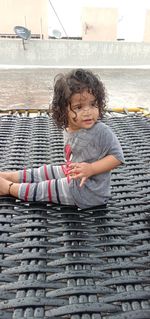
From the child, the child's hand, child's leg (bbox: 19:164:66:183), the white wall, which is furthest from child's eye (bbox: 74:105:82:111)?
the white wall

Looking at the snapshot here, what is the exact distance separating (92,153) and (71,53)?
6.22 metres

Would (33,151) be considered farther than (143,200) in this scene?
Yes

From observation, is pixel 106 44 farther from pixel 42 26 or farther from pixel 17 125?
pixel 17 125

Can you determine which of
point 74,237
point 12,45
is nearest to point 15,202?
point 74,237

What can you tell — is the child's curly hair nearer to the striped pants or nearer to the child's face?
the child's face

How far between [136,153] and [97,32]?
711cm

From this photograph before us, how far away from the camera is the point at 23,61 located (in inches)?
267

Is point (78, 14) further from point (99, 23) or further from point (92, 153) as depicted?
point (92, 153)

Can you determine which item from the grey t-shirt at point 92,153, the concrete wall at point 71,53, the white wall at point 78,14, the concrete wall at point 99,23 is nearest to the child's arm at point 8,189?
the grey t-shirt at point 92,153

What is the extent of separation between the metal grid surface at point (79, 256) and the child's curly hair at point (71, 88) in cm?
29

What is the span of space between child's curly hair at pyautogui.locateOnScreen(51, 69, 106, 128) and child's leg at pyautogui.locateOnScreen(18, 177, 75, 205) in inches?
7.8

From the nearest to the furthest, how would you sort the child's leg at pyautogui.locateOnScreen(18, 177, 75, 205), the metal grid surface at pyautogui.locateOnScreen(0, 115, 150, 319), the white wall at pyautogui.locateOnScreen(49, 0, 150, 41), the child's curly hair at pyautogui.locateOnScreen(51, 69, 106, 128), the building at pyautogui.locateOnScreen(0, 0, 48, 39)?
the metal grid surface at pyautogui.locateOnScreen(0, 115, 150, 319)
the child's curly hair at pyautogui.locateOnScreen(51, 69, 106, 128)
the child's leg at pyautogui.locateOnScreen(18, 177, 75, 205)
the building at pyautogui.locateOnScreen(0, 0, 48, 39)
the white wall at pyautogui.locateOnScreen(49, 0, 150, 41)

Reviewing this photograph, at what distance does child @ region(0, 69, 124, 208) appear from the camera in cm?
100

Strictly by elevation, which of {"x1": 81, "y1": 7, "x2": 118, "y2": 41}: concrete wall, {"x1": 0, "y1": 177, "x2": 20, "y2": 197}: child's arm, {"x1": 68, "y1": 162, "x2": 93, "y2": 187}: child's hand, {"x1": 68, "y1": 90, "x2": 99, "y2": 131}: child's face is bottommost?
{"x1": 0, "y1": 177, "x2": 20, "y2": 197}: child's arm
